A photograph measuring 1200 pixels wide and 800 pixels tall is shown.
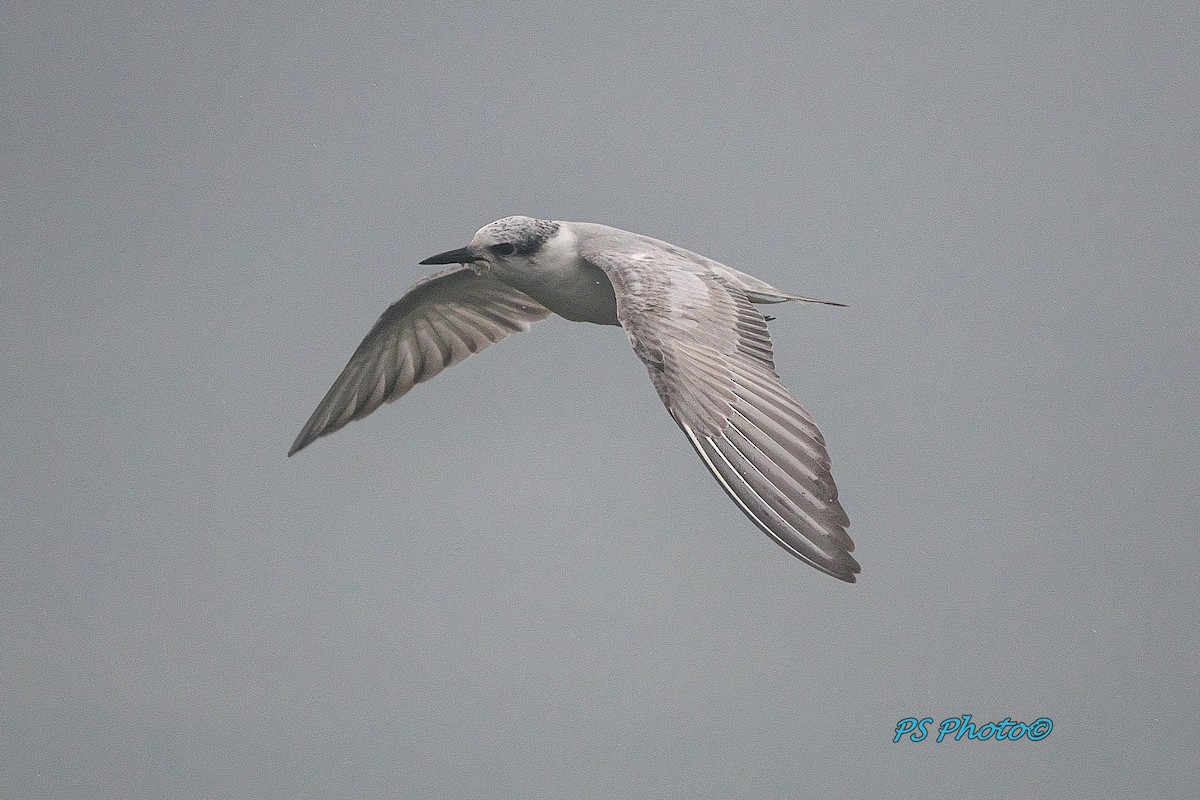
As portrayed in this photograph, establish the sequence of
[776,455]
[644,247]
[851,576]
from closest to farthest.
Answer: [851,576] < [776,455] < [644,247]

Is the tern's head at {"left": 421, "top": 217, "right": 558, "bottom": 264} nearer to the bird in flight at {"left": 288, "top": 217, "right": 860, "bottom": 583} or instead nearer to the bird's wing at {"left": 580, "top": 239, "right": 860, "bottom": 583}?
the bird in flight at {"left": 288, "top": 217, "right": 860, "bottom": 583}

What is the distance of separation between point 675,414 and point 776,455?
34cm

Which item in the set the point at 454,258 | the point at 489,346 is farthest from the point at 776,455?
the point at 489,346

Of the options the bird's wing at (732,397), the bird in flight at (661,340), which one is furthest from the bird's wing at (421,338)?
the bird's wing at (732,397)

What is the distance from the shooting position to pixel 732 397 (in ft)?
12.9

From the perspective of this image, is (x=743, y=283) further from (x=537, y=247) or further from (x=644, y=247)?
(x=537, y=247)

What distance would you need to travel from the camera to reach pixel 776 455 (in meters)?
3.72

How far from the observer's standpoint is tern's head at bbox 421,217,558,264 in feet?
15.7

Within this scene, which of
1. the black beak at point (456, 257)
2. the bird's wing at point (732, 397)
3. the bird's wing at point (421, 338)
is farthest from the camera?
the bird's wing at point (421, 338)

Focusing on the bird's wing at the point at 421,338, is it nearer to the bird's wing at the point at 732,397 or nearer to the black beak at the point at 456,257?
the black beak at the point at 456,257

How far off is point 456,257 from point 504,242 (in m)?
0.20

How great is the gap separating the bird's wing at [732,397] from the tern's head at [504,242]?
0.78 feet

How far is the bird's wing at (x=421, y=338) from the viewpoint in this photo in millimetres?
5723

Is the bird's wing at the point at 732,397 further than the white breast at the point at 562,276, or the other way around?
the white breast at the point at 562,276
